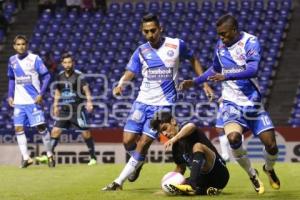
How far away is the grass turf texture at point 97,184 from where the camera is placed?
9.84 m

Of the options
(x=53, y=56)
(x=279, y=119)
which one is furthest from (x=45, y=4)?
(x=279, y=119)

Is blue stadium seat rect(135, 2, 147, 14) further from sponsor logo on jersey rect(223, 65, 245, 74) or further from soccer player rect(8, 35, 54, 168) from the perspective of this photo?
sponsor logo on jersey rect(223, 65, 245, 74)

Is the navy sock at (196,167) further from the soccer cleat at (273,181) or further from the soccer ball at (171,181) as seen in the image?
the soccer cleat at (273,181)

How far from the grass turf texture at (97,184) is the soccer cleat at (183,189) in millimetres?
67

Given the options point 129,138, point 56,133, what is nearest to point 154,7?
point 56,133

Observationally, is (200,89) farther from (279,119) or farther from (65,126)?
(65,126)

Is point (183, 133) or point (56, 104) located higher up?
point (183, 133)

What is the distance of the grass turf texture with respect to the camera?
984 cm

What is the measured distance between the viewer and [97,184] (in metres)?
11.8

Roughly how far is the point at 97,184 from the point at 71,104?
5429 mm

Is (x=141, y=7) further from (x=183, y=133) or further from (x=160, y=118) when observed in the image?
(x=183, y=133)

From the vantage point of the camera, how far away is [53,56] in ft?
90.8

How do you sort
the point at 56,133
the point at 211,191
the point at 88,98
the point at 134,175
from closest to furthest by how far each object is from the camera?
1. the point at 211,191
2. the point at 134,175
3. the point at 88,98
4. the point at 56,133

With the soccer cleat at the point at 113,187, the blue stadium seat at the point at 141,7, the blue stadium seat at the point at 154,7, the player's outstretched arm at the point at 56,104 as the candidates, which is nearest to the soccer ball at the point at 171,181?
the soccer cleat at the point at 113,187
